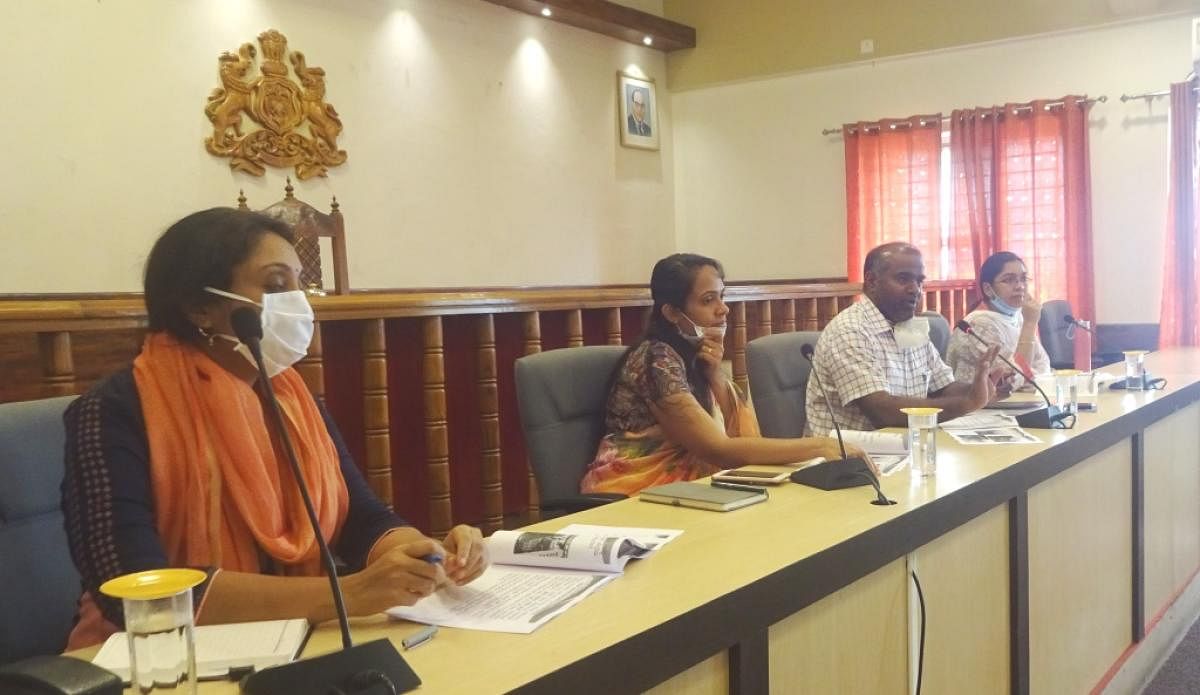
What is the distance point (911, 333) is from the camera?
277 centimetres

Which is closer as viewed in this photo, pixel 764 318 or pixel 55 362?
pixel 55 362

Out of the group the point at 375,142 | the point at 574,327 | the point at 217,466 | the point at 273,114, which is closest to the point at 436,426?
the point at 574,327

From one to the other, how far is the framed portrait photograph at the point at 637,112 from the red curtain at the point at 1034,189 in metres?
2.03

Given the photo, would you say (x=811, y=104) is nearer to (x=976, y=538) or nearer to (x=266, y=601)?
(x=976, y=538)

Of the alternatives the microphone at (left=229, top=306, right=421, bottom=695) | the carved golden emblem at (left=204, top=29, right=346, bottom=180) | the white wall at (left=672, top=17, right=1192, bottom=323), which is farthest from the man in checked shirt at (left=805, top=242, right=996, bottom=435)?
the white wall at (left=672, top=17, right=1192, bottom=323)

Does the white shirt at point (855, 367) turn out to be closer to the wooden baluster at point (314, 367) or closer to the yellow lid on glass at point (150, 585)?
the wooden baluster at point (314, 367)

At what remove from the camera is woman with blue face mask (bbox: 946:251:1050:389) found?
333 centimetres

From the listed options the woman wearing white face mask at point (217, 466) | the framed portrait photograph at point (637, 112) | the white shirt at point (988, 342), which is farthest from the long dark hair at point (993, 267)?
the framed portrait photograph at point (637, 112)

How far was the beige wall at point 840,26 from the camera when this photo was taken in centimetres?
579

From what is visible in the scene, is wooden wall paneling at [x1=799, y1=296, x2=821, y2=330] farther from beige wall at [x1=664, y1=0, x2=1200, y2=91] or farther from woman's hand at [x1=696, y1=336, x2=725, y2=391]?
beige wall at [x1=664, y1=0, x2=1200, y2=91]

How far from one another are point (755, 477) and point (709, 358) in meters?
0.56

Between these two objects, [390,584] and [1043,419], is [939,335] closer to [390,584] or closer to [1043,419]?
[1043,419]

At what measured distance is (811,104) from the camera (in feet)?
21.8

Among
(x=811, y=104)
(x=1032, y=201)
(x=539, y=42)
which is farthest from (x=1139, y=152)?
(x=539, y=42)
